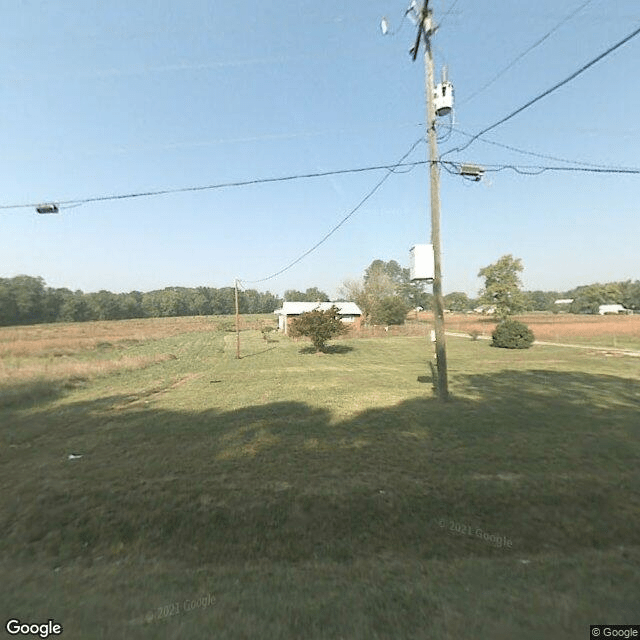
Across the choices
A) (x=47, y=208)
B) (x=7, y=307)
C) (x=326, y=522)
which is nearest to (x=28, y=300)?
(x=7, y=307)

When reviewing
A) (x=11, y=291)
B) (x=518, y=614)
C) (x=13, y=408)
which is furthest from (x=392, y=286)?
(x=11, y=291)

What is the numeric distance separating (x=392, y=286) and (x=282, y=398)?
60.1m

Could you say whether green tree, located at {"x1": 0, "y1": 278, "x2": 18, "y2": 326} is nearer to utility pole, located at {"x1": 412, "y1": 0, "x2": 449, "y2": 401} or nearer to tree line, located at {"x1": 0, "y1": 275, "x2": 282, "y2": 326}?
tree line, located at {"x1": 0, "y1": 275, "x2": 282, "y2": 326}

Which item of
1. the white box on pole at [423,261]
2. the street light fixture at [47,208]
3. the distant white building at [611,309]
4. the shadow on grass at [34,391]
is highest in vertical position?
the street light fixture at [47,208]

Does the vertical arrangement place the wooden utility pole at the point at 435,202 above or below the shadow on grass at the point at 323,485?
above

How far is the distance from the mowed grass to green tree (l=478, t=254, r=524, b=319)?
158 ft

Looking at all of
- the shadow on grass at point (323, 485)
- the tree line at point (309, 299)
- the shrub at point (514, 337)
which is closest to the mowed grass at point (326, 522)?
the shadow on grass at point (323, 485)

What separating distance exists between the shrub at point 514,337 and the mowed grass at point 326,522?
19427mm

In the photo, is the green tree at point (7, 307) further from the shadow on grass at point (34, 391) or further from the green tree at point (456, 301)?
the green tree at point (456, 301)

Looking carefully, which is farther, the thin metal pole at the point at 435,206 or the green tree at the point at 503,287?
the green tree at the point at 503,287

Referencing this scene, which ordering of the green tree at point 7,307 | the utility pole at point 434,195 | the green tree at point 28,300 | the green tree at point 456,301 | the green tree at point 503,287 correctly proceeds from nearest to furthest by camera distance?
the utility pole at point 434,195
the green tree at point 503,287
the green tree at point 7,307
the green tree at point 28,300
the green tree at point 456,301

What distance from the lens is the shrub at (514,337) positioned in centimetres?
2761

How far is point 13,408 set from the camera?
1091 centimetres

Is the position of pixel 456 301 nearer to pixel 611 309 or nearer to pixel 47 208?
pixel 611 309
